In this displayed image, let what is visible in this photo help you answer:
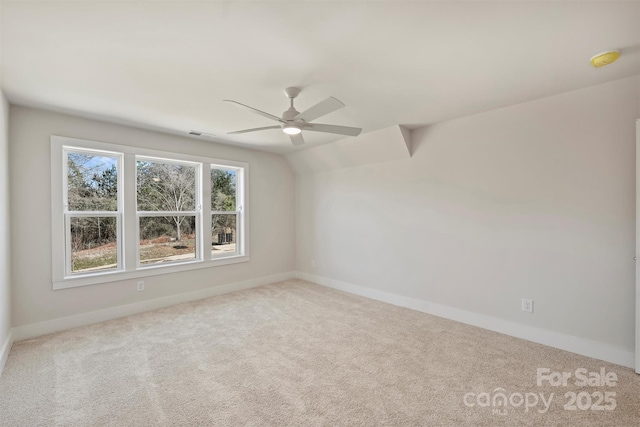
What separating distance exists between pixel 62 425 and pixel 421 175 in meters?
4.00

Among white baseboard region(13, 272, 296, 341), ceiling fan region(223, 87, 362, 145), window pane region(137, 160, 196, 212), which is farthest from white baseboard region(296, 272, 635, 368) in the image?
window pane region(137, 160, 196, 212)

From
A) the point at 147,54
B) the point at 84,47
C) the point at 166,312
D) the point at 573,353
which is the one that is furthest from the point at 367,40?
the point at 166,312

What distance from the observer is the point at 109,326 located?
330cm

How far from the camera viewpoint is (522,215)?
2.96 m

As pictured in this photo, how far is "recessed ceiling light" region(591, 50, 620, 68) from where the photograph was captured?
197cm

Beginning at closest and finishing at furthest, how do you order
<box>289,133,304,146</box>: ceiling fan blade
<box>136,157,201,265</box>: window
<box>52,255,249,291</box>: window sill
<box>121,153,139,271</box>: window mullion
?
<box>289,133,304,146</box>: ceiling fan blade < <box>52,255,249,291</box>: window sill < <box>121,153,139,271</box>: window mullion < <box>136,157,201,265</box>: window

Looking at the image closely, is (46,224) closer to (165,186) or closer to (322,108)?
(165,186)

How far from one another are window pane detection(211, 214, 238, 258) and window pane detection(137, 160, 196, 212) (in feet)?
1.53

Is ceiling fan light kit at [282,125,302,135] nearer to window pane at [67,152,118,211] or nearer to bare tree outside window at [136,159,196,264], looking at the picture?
bare tree outside window at [136,159,196,264]

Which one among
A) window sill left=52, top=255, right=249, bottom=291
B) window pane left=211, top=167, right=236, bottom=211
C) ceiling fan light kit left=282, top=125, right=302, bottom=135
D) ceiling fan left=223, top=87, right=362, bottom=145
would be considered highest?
ceiling fan left=223, top=87, right=362, bottom=145

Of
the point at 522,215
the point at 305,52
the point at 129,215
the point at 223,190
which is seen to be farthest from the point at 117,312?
the point at 522,215

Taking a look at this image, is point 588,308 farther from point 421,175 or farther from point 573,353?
point 421,175

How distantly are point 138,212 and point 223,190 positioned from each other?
51.8 inches

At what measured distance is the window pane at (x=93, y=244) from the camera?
3400 millimetres
